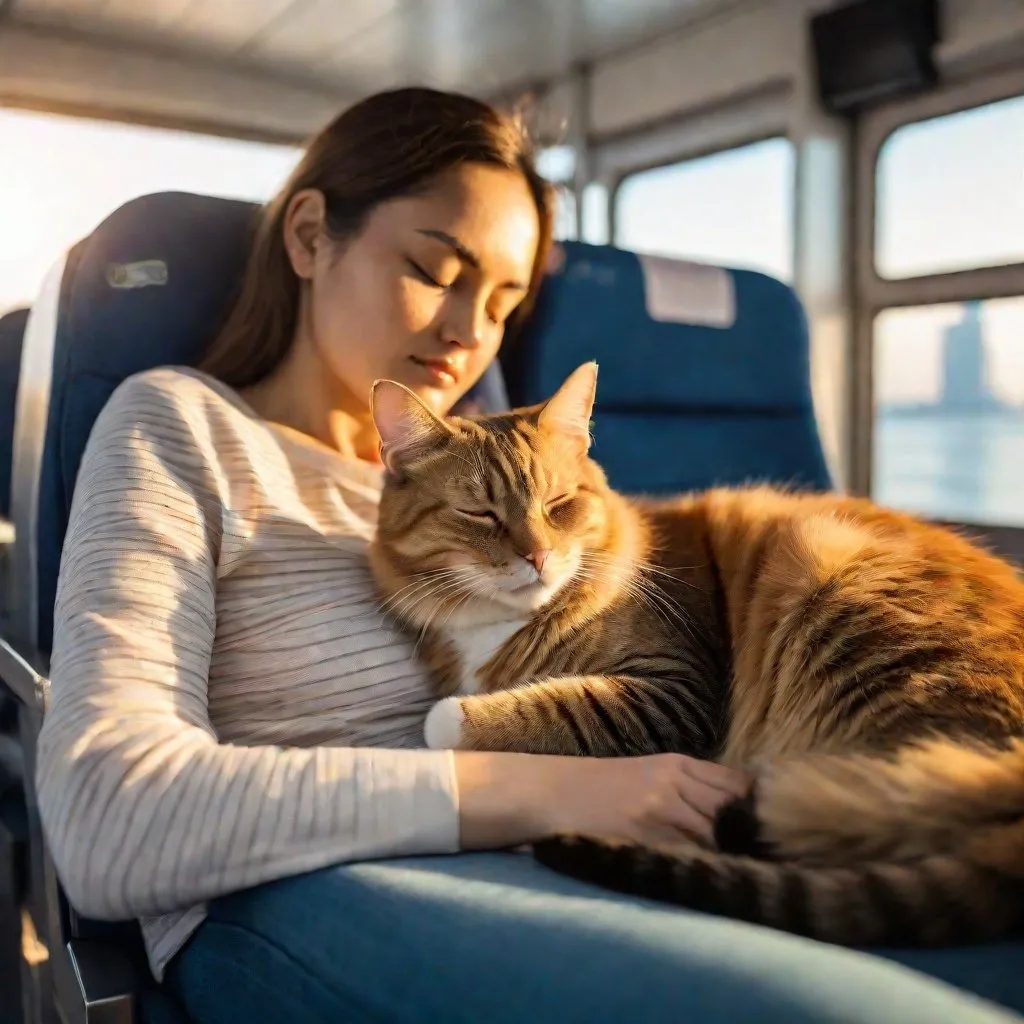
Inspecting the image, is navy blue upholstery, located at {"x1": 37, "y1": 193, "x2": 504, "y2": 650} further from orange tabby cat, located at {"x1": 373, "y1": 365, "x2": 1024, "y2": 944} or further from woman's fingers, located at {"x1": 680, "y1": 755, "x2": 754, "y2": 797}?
woman's fingers, located at {"x1": 680, "y1": 755, "x2": 754, "y2": 797}

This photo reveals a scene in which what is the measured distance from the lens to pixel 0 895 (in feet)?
4.48

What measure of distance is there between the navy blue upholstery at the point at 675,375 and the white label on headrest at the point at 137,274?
620 mm

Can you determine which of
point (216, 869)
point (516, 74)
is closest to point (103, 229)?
point (216, 869)

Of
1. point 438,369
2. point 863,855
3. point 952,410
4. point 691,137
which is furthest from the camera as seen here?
point 691,137

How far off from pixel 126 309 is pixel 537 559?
0.67 meters

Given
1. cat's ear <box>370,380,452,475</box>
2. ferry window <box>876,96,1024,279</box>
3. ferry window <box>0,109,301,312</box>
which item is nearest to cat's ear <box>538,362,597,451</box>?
cat's ear <box>370,380,452,475</box>

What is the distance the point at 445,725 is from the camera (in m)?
0.99

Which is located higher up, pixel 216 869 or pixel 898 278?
pixel 898 278

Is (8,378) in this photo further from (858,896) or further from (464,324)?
(858,896)

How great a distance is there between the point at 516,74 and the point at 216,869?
4.28 m

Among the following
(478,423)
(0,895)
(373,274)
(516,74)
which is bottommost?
(0,895)

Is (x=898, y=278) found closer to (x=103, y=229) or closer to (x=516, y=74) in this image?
(x=516, y=74)

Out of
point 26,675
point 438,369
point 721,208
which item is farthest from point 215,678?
Answer: point 721,208

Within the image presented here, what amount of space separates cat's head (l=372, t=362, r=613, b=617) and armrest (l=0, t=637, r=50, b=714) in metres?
0.40
